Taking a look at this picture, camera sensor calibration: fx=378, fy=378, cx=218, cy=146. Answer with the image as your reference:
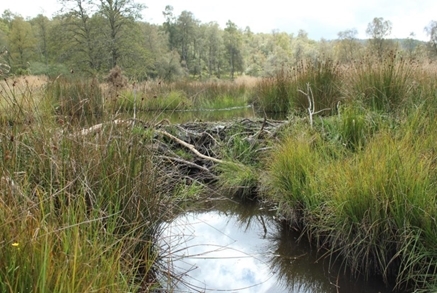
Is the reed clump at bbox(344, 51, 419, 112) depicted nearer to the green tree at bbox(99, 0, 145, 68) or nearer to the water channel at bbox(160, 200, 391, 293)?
the water channel at bbox(160, 200, 391, 293)

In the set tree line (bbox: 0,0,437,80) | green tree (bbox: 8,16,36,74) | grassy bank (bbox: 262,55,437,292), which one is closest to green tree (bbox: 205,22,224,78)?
tree line (bbox: 0,0,437,80)

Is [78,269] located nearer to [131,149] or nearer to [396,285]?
[131,149]

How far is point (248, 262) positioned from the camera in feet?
8.30

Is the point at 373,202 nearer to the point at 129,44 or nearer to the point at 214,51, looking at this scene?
the point at 129,44

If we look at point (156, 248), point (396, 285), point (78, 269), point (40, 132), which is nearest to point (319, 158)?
point (396, 285)

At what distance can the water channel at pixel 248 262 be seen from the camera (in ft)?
7.16

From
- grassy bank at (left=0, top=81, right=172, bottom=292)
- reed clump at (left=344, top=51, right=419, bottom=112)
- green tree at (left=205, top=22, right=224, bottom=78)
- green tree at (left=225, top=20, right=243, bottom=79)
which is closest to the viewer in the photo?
grassy bank at (left=0, top=81, right=172, bottom=292)

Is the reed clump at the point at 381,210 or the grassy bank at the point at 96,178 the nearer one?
the grassy bank at the point at 96,178

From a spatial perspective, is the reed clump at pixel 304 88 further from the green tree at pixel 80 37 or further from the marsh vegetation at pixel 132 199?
the green tree at pixel 80 37

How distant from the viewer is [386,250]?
7.13ft

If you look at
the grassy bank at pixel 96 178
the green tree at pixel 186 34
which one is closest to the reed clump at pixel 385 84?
the grassy bank at pixel 96 178

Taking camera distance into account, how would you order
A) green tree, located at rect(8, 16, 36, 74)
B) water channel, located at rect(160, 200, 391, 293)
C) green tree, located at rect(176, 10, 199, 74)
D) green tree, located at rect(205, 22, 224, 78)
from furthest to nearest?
green tree, located at rect(205, 22, 224, 78), green tree, located at rect(176, 10, 199, 74), green tree, located at rect(8, 16, 36, 74), water channel, located at rect(160, 200, 391, 293)

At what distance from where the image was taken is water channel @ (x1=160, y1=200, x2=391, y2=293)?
2.18m

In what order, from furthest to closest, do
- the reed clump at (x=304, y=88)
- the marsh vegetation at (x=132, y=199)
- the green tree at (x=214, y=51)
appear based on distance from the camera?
the green tree at (x=214, y=51) < the reed clump at (x=304, y=88) < the marsh vegetation at (x=132, y=199)
